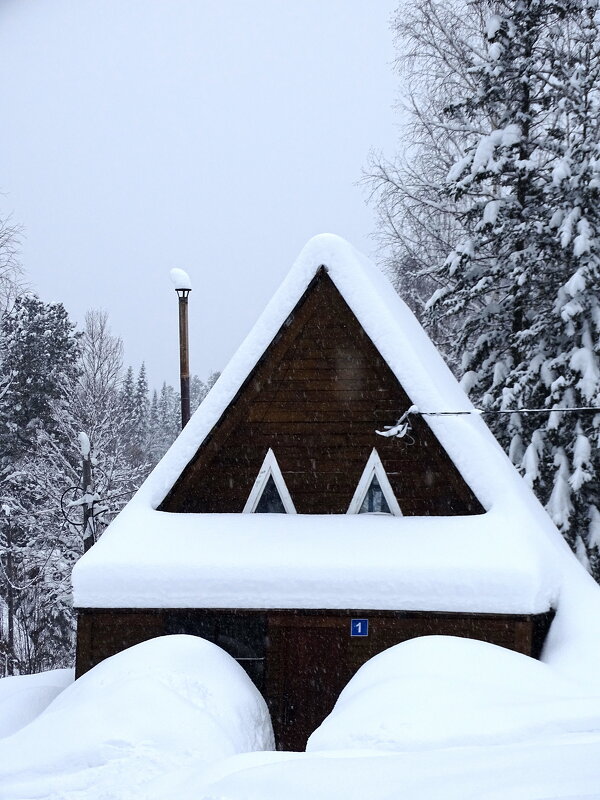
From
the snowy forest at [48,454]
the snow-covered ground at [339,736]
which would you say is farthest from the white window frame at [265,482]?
the snowy forest at [48,454]

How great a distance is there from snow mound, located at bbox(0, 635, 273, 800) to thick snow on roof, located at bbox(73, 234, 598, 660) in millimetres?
1230

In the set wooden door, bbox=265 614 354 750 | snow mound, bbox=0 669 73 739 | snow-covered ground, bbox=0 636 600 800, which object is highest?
snow-covered ground, bbox=0 636 600 800

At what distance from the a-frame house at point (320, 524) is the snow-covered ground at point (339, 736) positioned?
132 cm

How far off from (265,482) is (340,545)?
1.30 meters

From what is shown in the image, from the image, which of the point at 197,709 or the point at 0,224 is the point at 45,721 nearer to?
the point at 197,709

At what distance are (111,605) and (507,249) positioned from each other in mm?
10754

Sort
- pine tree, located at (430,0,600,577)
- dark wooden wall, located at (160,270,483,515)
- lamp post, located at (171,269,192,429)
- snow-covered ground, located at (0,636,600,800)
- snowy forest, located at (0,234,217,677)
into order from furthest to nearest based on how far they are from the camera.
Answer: snowy forest, located at (0,234,217,677) → pine tree, located at (430,0,600,577) → lamp post, located at (171,269,192,429) → dark wooden wall, located at (160,270,483,515) → snow-covered ground, located at (0,636,600,800)

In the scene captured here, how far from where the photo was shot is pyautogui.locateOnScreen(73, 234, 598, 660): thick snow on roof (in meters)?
8.12

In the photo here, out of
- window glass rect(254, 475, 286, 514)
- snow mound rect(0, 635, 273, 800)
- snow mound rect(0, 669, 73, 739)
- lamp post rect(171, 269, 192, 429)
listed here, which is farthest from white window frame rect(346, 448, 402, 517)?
snow mound rect(0, 669, 73, 739)

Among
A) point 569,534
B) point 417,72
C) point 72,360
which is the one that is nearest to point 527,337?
point 569,534

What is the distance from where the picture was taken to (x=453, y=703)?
5457mm

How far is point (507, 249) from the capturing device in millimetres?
15461

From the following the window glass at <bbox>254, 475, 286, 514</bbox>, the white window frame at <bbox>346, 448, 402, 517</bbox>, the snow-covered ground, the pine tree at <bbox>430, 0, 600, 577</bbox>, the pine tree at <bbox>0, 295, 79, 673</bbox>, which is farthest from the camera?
the pine tree at <bbox>0, 295, 79, 673</bbox>

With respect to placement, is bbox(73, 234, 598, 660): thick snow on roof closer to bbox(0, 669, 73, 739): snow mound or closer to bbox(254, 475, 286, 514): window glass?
bbox(254, 475, 286, 514): window glass
